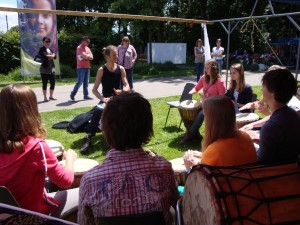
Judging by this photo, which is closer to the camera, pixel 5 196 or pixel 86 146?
pixel 5 196

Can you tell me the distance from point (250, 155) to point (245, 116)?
2221 millimetres

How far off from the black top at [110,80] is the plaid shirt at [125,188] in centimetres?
342

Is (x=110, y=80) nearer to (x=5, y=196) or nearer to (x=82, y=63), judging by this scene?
(x=5, y=196)

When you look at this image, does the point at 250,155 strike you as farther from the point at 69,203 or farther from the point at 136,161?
the point at 69,203

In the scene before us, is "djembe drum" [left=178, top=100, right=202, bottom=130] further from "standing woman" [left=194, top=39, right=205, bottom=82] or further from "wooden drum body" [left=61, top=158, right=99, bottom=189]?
"standing woman" [left=194, top=39, right=205, bottom=82]

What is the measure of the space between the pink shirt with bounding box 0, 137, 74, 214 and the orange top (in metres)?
0.95

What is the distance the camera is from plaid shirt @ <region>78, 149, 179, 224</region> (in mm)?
1623

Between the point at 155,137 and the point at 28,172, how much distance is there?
3634 millimetres

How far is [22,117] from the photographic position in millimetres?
2031

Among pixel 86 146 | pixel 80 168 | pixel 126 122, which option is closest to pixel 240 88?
pixel 86 146

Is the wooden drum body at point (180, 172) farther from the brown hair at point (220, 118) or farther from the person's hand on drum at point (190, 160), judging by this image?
the brown hair at point (220, 118)

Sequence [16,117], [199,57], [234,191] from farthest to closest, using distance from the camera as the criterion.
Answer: [199,57] → [16,117] → [234,191]

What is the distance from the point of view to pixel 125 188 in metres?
1.63

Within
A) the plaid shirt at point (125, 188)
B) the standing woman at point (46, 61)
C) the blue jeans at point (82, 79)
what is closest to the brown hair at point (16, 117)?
the plaid shirt at point (125, 188)
